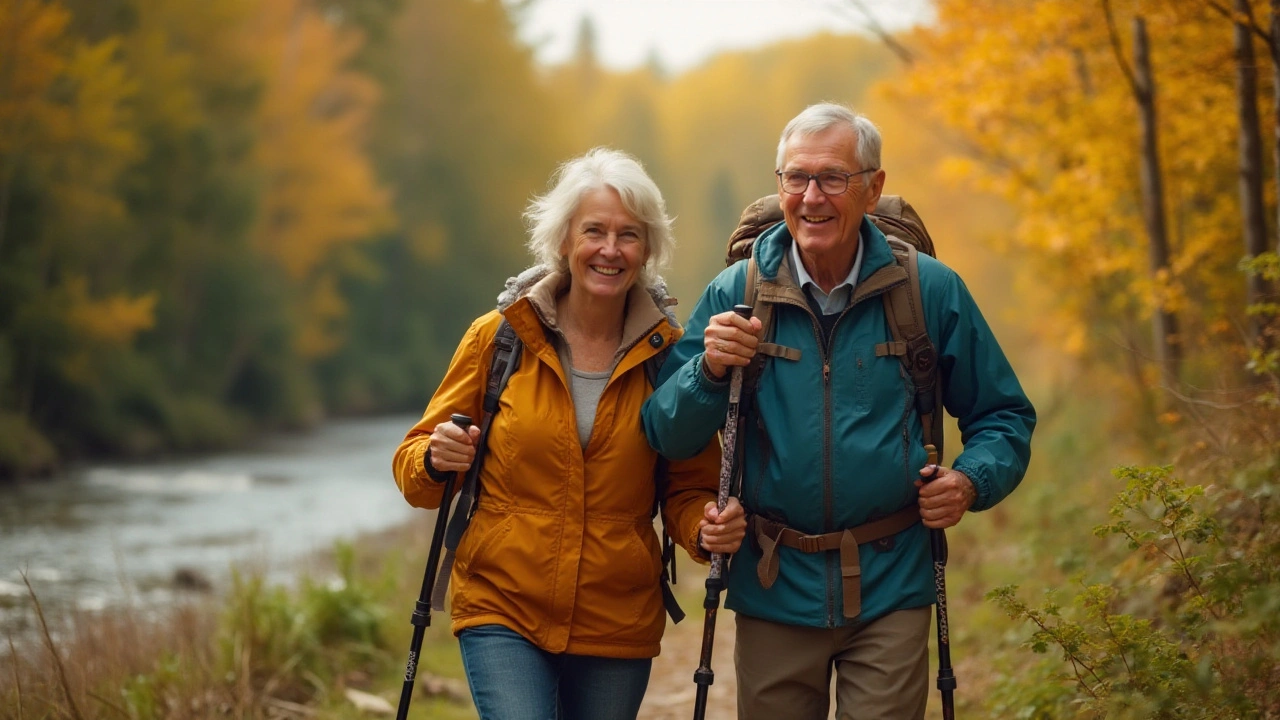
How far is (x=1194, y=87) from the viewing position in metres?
8.23

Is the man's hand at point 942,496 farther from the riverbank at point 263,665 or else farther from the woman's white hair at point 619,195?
the riverbank at point 263,665

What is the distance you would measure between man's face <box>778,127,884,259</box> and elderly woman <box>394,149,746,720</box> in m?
0.51

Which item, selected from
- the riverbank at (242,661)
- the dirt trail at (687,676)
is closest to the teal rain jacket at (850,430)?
the riverbank at (242,661)

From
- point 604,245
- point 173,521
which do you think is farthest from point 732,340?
point 173,521

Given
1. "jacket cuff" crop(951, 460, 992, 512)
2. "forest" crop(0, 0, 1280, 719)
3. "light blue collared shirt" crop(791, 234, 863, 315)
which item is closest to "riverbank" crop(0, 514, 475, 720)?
"forest" crop(0, 0, 1280, 719)

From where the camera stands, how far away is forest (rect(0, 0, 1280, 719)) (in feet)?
15.7

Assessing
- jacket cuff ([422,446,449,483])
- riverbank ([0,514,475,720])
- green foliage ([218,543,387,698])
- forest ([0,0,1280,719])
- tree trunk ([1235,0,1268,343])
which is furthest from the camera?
green foliage ([218,543,387,698])

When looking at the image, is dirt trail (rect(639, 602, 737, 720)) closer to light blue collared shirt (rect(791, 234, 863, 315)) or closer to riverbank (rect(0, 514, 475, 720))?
riverbank (rect(0, 514, 475, 720))

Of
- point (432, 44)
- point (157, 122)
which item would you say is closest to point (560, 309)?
point (157, 122)

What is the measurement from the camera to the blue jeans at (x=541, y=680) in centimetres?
353

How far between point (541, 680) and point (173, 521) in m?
13.1

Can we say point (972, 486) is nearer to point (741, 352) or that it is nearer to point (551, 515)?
point (741, 352)

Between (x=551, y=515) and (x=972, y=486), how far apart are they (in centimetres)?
119

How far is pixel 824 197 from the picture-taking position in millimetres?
3496
